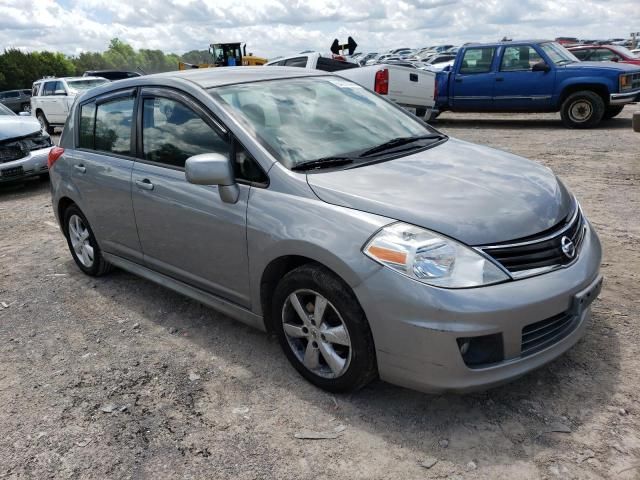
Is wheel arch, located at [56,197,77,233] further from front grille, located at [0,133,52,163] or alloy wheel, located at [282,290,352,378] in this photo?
front grille, located at [0,133,52,163]

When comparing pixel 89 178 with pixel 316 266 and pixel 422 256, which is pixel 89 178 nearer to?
pixel 316 266

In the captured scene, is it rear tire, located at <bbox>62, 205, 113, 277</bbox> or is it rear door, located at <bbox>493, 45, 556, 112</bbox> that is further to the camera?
rear door, located at <bbox>493, 45, 556, 112</bbox>

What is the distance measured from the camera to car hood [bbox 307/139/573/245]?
2.68 metres

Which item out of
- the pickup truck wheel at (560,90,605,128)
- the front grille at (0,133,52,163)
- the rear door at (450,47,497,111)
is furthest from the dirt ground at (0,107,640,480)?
the rear door at (450,47,497,111)

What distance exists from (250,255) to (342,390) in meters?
0.88

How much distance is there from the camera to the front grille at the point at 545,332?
8.71 feet

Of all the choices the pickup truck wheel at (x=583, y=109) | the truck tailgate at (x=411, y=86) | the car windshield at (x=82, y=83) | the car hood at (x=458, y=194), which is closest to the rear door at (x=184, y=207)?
the car hood at (x=458, y=194)

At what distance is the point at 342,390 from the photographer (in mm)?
2994

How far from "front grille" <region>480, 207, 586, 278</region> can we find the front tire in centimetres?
70

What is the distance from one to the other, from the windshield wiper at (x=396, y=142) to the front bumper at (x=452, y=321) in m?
1.06

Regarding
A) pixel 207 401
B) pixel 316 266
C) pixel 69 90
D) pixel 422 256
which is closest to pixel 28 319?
pixel 207 401

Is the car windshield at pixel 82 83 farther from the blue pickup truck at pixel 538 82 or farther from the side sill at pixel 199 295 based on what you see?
the side sill at pixel 199 295

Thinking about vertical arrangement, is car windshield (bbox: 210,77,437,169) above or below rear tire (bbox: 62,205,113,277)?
above

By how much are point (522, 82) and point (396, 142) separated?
32.6 ft
